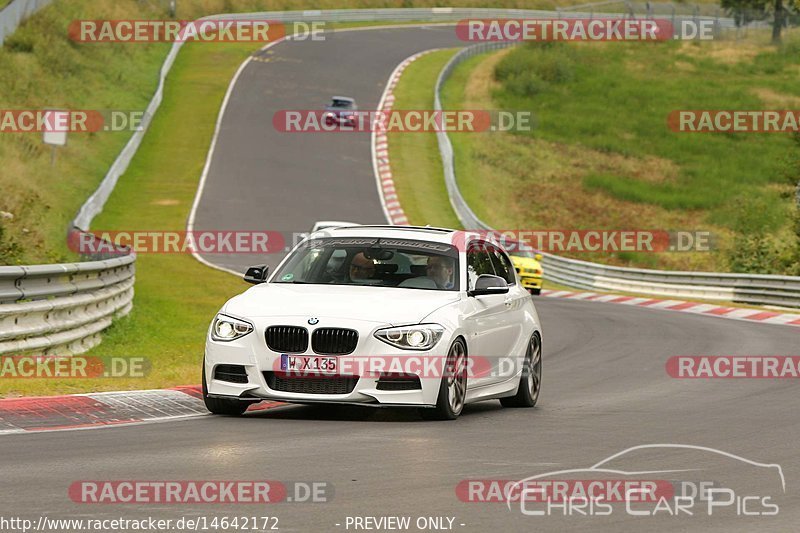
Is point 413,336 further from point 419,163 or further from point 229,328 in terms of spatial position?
point 419,163

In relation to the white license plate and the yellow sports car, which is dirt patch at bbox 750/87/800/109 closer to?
the yellow sports car

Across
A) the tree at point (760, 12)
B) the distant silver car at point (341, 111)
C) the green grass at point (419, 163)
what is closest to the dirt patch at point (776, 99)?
the green grass at point (419, 163)

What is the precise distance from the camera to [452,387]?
39.0 feet

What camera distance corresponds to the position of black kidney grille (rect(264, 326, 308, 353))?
1146cm

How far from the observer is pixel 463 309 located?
40.0 feet

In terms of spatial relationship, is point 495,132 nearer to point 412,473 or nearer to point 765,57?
point 765,57

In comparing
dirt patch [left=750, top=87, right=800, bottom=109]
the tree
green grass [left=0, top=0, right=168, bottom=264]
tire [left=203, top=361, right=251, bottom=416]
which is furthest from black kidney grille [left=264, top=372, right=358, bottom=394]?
the tree

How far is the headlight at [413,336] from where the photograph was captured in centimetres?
1146

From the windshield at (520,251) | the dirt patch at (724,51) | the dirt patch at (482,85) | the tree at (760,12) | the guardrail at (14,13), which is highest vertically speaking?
the tree at (760,12)

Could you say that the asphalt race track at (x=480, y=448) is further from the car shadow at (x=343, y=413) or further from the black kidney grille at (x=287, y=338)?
the black kidney grille at (x=287, y=338)

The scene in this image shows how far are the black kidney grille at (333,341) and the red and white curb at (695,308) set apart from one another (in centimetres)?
1772

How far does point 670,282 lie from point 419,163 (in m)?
17.7

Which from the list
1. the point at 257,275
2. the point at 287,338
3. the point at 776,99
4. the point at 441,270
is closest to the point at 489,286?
the point at 441,270

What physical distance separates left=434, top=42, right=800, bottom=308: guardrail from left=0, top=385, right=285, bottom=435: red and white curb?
22.1 metres
